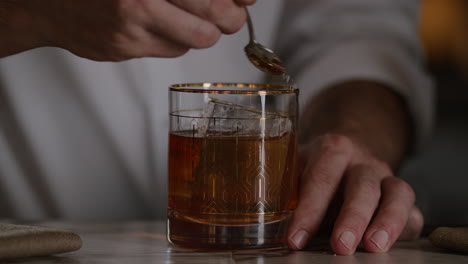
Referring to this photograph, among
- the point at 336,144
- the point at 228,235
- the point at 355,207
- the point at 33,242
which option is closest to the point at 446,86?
the point at 336,144

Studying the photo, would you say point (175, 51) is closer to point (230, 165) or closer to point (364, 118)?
point (230, 165)

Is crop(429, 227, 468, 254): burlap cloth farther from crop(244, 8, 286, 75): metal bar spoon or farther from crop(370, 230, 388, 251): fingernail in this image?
crop(244, 8, 286, 75): metal bar spoon

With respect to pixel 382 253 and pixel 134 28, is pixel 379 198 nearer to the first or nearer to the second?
pixel 382 253

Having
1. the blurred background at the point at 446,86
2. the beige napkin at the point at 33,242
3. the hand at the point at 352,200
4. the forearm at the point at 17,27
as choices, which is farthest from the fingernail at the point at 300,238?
Result: the blurred background at the point at 446,86

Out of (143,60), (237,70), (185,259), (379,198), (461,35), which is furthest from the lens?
(461,35)

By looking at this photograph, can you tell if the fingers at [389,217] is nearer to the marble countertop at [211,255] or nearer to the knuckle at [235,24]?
the marble countertop at [211,255]

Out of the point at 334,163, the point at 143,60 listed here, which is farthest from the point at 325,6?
the point at 334,163
